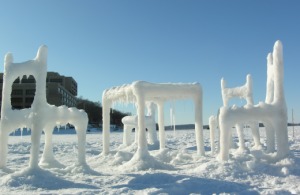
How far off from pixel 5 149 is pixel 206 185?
24.4 feet

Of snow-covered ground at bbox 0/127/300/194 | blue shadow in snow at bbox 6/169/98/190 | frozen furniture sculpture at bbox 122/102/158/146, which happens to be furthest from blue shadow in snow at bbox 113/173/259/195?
frozen furniture sculpture at bbox 122/102/158/146

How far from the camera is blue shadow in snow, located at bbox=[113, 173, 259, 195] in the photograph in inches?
383

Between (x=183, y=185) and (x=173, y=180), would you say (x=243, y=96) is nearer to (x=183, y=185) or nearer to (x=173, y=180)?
(x=173, y=180)

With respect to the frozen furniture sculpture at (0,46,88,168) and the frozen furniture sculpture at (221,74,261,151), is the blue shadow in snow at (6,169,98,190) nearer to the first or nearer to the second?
the frozen furniture sculpture at (0,46,88,168)

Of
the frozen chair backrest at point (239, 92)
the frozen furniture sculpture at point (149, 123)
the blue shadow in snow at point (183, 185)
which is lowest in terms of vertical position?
the blue shadow in snow at point (183, 185)

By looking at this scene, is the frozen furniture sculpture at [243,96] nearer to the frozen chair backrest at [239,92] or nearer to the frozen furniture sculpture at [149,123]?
the frozen chair backrest at [239,92]

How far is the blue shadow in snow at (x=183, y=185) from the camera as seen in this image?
9.73 meters

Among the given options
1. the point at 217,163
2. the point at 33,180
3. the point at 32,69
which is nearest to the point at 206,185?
the point at 217,163

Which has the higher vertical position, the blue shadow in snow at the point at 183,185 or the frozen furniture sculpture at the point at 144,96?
the frozen furniture sculpture at the point at 144,96

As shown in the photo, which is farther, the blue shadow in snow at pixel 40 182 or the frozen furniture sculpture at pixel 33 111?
the frozen furniture sculpture at pixel 33 111

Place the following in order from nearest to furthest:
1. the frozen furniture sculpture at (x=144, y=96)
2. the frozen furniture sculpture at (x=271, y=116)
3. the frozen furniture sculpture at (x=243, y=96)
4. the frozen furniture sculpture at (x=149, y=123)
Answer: the frozen furniture sculpture at (x=271, y=116), the frozen furniture sculpture at (x=144, y=96), the frozen furniture sculpture at (x=243, y=96), the frozen furniture sculpture at (x=149, y=123)

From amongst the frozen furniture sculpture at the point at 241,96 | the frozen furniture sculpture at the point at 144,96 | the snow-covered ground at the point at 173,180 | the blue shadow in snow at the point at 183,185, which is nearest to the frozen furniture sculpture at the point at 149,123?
the frozen furniture sculpture at the point at 144,96

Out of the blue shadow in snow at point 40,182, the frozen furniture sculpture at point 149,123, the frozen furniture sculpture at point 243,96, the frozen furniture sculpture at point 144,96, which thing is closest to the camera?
the blue shadow in snow at point 40,182

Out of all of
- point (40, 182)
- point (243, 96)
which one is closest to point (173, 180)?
point (40, 182)
